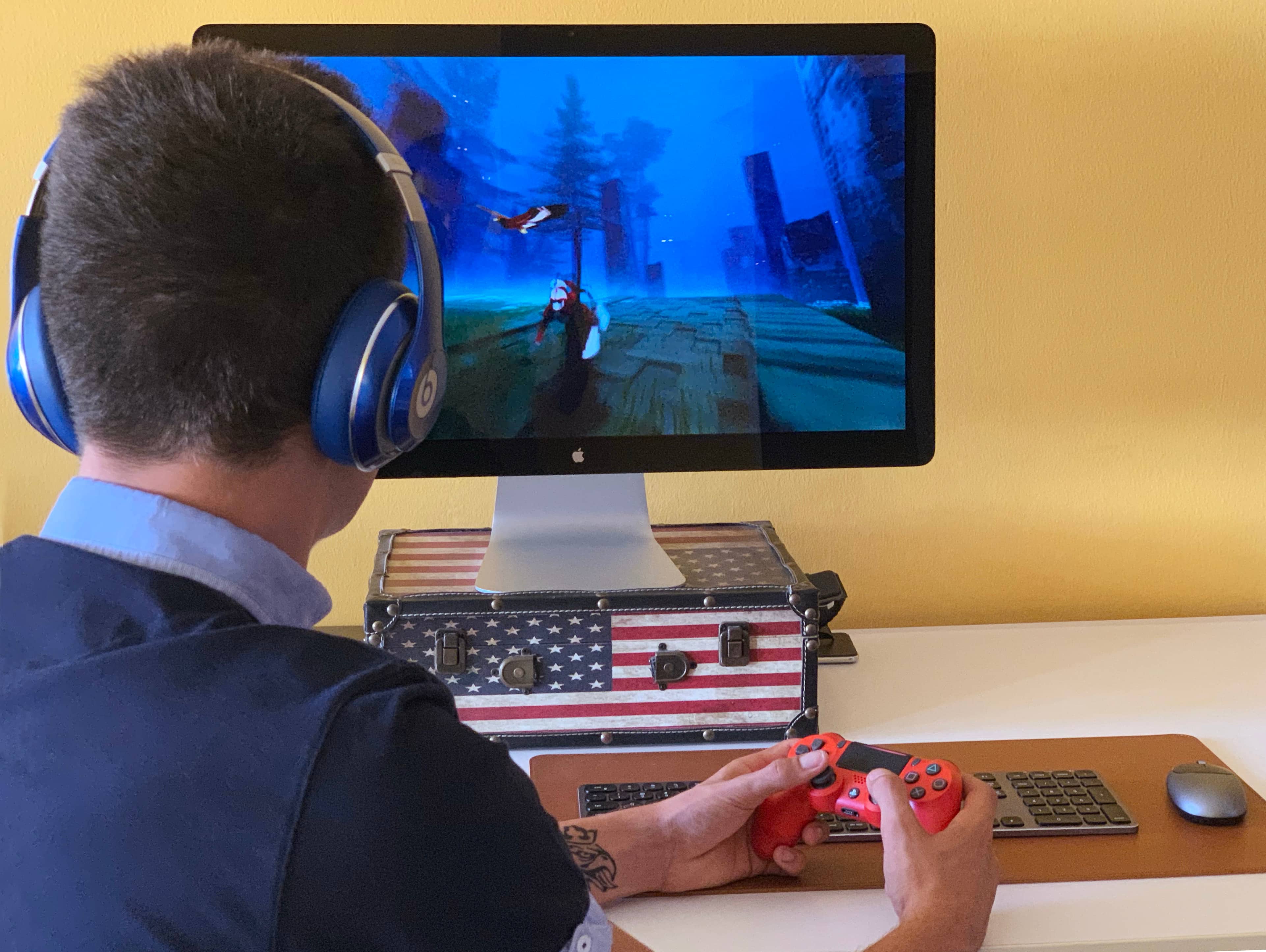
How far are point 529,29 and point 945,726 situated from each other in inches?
28.5

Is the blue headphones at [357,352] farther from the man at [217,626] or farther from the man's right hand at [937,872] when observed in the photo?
the man's right hand at [937,872]

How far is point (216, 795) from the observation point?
18.8 inches

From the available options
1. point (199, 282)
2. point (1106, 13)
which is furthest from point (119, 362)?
point (1106, 13)

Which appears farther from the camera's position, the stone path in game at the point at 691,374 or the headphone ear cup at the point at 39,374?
the stone path in game at the point at 691,374

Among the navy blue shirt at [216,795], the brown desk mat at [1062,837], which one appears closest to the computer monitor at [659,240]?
the brown desk mat at [1062,837]

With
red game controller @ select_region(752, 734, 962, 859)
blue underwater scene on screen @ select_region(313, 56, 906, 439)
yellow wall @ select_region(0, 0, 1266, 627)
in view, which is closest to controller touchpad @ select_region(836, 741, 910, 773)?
red game controller @ select_region(752, 734, 962, 859)

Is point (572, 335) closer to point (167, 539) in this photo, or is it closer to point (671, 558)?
point (671, 558)

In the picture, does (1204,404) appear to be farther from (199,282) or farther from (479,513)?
(199,282)

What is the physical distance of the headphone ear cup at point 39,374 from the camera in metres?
0.60

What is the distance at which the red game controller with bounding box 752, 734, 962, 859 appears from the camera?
2.85ft

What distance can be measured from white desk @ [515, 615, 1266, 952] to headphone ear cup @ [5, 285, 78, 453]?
0.48 m

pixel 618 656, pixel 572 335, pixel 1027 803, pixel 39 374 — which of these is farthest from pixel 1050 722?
pixel 39 374

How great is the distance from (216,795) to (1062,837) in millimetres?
671

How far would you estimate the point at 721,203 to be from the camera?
1112mm
